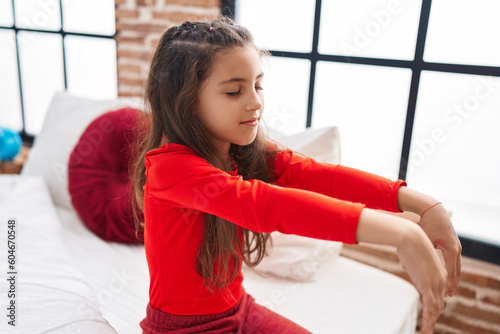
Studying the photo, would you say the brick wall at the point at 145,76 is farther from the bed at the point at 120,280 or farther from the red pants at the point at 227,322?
the red pants at the point at 227,322

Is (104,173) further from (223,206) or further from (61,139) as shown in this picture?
(223,206)

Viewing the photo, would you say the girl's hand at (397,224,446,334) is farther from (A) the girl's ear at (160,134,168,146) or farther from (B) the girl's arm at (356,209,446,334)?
(A) the girl's ear at (160,134,168,146)

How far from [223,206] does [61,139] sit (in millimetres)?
1345

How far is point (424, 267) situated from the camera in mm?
636

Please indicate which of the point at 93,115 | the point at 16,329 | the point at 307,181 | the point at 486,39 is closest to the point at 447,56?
the point at 486,39

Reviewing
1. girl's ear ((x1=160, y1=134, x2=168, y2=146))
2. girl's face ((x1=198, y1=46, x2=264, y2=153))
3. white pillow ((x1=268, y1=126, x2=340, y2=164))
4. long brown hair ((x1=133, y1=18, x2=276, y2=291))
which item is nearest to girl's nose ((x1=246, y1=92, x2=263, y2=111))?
girl's face ((x1=198, y1=46, x2=264, y2=153))

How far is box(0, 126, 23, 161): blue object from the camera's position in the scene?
85.7 inches

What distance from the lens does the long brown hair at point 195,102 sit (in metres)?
0.87

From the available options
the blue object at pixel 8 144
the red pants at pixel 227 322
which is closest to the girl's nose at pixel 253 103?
the red pants at pixel 227 322

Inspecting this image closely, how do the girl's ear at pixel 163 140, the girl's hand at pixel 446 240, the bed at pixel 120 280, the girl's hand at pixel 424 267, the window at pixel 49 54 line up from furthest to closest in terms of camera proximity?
the window at pixel 49 54 < the bed at pixel 120 280 < the girl's ear at pixel 163 140 < the girl's hand at pixel 446 240 < the girl's hand at pixel 424 267

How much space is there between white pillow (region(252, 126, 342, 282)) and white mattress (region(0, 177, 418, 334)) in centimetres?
3

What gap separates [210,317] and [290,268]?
1.44ft

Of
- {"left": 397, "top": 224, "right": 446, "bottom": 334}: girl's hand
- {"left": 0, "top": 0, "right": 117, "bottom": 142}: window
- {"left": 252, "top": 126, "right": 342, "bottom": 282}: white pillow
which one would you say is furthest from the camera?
{"left": 0, "top": 0, "right": 117, "bottom": 142}: window

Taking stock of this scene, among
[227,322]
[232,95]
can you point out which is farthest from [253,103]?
[227,322]
